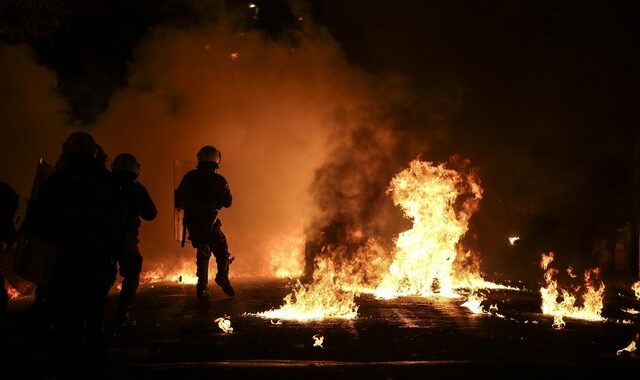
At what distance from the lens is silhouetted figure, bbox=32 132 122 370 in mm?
4531

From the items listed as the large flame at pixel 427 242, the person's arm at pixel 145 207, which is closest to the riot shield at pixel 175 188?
the person's arm at pixel 145 207

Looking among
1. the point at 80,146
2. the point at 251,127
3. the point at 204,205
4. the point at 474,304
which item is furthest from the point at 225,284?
the point at 251,127

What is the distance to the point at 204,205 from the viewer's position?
8672 mm

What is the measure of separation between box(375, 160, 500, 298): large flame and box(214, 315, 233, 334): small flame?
11.2 feet

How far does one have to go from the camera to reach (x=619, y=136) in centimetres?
1675

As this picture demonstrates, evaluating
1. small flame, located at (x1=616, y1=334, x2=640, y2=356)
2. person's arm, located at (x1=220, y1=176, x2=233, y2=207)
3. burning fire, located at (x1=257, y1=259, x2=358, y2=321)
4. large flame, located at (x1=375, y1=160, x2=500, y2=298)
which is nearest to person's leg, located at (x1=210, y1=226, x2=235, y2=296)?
person's arm, located at (x1=220, y1=176, x2=233, y2=207)

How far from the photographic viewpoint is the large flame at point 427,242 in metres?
10.9

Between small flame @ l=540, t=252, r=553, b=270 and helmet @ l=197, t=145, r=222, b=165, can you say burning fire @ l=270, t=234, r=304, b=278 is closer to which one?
small flame @ l=540, t=252, r=553, b=270

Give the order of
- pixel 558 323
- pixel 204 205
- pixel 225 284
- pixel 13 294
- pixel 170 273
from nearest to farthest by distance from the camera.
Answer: pixel 558 323 → pixel 204 205 → pixel 225 284 → pixel 13 294 → pixel 170 273

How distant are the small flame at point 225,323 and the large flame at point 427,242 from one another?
3422mm

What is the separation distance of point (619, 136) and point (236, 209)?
980 centimetres

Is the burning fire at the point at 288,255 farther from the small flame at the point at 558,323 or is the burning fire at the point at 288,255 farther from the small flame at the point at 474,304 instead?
the small flame at the point at 558,323

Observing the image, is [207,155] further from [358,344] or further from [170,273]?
[170,273]

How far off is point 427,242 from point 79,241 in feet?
25.0
